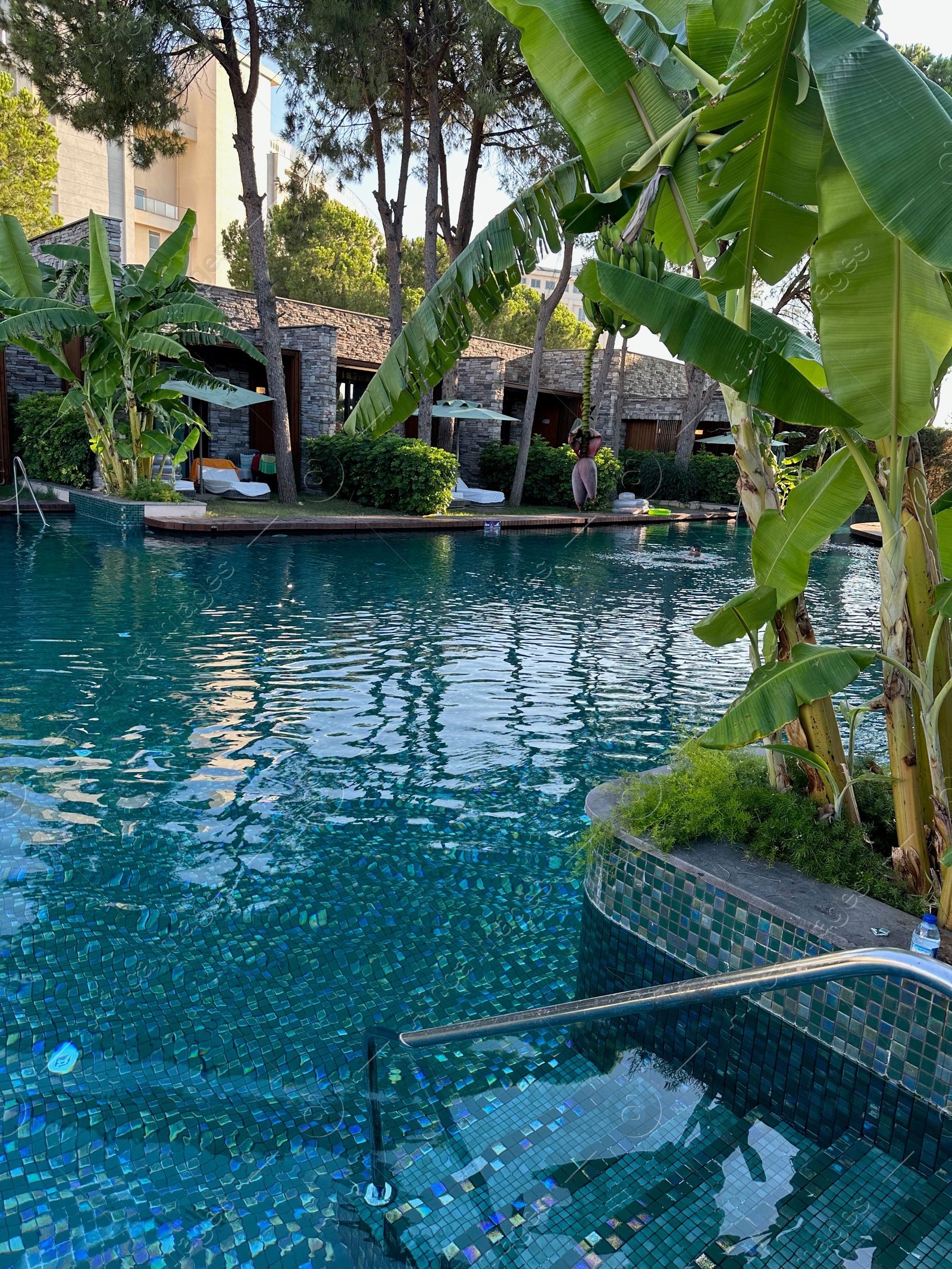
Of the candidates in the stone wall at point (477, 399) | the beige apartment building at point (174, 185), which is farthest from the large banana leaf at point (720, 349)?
the beige apartment building at point (174, 185)

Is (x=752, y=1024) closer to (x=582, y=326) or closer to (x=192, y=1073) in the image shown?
(x=192, y=1073)

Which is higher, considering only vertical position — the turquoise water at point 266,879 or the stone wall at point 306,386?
the stone wall at point 306,386

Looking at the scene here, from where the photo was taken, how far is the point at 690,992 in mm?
2197

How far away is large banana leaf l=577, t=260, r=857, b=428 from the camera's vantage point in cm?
285

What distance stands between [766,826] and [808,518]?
1207 mm

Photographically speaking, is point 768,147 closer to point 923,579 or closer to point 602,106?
point 602,106

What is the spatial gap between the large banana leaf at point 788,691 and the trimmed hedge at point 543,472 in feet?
70.6

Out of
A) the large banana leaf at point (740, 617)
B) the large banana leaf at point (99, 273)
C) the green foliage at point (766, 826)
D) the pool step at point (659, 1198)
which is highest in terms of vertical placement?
the large banana leaf at point (99, 273)

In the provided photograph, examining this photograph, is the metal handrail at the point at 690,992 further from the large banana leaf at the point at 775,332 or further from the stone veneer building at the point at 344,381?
the stone veneer building at the point at 344,381

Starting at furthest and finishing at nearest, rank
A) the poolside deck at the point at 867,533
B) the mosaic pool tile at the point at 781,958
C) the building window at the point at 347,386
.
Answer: the building window at the point at 347,386 < the poolside deck at the point at 867,533 < the mosaic pool tile at the point at 781,958

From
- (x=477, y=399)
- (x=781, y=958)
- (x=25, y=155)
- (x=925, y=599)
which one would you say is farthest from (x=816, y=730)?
(x=25, y=155)

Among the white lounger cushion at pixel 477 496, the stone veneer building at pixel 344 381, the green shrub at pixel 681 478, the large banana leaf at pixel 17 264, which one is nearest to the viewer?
the large banana leaf at pixel 17 264

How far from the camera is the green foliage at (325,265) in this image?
43.5m

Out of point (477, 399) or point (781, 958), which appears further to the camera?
point (477, 399)
